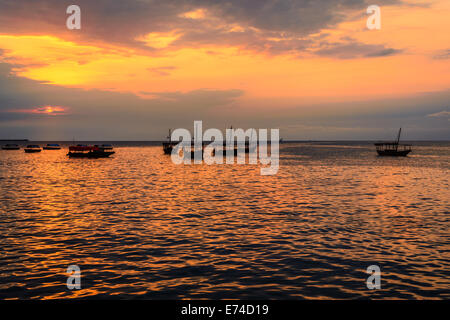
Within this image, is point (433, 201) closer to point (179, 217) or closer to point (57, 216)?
point (179, 217)

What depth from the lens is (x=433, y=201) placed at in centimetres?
2714

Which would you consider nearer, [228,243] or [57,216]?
[228,243]

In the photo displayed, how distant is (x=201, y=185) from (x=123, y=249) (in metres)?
23.4

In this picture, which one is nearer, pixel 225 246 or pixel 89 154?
pixel 225 246

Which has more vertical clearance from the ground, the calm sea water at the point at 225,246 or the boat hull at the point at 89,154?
the boat hull at the point at 89,154

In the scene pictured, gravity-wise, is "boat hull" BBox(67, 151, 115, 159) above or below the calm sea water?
above

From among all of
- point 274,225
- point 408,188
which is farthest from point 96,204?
point 408,188

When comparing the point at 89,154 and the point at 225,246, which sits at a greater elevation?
the point at 89,154

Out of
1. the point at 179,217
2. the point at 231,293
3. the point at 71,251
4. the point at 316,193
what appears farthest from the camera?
the point at 316,193

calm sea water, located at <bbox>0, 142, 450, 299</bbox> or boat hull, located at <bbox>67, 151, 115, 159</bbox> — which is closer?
calm sea water, located at <bbox>0, 142, 450, 299</bbox>

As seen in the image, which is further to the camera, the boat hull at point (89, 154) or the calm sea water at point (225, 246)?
the boat hull at point (89, 154)
